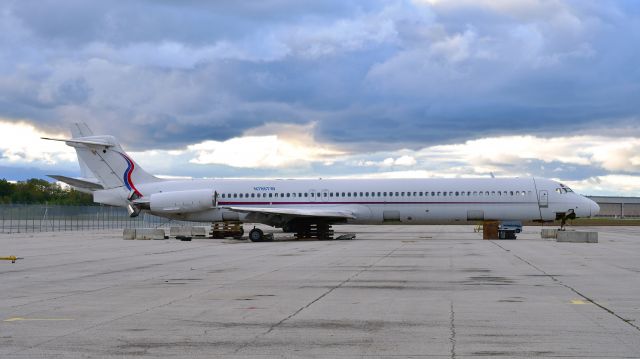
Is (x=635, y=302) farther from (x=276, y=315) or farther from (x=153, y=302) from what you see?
(x=153, y=302)

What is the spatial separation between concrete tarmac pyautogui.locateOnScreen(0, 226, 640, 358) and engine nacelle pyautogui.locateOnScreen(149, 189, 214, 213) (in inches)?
863

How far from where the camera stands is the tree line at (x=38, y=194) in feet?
431

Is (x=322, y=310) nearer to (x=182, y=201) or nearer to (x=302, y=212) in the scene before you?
(x=302, y=212)

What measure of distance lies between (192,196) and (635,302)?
34.9 metres

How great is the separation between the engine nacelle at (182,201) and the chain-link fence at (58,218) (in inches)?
735

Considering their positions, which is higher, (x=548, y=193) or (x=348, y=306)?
(x=548, y=193)

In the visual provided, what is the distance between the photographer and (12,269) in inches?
867

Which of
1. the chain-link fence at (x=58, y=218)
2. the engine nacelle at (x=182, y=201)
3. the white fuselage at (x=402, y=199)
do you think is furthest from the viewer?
the chain-link fence at (x=58, y=218)

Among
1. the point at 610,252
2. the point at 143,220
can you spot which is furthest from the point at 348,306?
the point at 143,220

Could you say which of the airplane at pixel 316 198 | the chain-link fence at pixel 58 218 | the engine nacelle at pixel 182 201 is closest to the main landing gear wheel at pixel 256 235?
the airplane at pixel 316 198

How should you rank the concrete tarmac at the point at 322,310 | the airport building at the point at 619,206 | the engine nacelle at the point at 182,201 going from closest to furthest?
the concrete tarmac at the point at 322,310, the engine nacelle at the point at 182,201, the airport building at the point at 619,206

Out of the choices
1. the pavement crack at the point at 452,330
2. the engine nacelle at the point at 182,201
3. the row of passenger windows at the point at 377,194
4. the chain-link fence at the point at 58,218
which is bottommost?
the pavement crack at the point at 452,330

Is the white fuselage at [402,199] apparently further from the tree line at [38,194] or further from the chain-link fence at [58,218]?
the tree line at [38,194]

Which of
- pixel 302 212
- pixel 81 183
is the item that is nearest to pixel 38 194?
pixel 81 183
